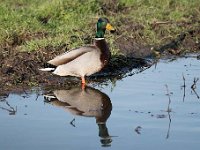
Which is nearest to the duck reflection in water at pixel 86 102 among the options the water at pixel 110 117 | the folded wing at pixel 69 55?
the water at pixel 110 117

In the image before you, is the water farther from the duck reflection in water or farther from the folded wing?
the folded wing

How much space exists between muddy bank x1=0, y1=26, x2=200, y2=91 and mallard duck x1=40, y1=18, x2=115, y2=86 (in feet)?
0.74

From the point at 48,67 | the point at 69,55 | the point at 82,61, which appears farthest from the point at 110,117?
the point at 48,67

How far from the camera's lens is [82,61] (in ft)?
29.3

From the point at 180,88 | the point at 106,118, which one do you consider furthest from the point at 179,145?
the point at 180,88

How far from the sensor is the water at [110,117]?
6516mm

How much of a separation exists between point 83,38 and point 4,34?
1.34 metres

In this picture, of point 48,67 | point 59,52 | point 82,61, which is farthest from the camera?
point 59,52

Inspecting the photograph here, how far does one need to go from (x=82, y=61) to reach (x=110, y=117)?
1.62 meters

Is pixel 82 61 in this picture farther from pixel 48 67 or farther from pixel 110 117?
pixel 110 117

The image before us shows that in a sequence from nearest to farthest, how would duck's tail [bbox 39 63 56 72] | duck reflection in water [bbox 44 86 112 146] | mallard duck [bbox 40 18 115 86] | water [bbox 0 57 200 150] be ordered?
water [bbox 0 57 200 150]
duck reflection in water [bbox 44 86 112 146]
mallard duck [bbox 40 18 115 86]
duck's tail [bbox 39 63 56 72]

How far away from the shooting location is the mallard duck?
29.2 feet

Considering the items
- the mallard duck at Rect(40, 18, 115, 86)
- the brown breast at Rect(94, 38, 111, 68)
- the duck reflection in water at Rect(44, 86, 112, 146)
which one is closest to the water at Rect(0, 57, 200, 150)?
the duck reflection in water at Rect(44, 86, 112, 146)

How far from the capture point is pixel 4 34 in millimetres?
10227
